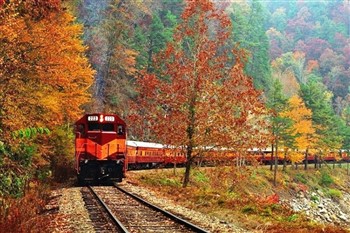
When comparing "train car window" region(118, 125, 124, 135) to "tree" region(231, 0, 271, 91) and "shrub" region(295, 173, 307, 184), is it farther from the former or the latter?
"tree" region(231, 0, 271, 91)

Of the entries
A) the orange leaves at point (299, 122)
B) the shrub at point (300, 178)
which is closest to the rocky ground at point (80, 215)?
the orange leaves at point (299, 122)

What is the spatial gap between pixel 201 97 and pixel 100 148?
243 inches

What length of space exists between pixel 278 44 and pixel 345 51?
85.8 feet

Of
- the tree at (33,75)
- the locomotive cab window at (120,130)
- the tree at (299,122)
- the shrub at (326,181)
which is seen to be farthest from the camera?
the shrub at (326,181)

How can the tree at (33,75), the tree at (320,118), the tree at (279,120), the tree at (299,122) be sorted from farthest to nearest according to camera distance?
the tree at (320,118) < the tree at (299,122) < the tree at (279,120) < the tree at (33,75)

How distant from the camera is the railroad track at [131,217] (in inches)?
487

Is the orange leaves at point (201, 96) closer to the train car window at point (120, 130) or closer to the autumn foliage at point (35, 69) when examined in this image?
the train car window at point (120, 130)

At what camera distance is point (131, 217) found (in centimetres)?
1423

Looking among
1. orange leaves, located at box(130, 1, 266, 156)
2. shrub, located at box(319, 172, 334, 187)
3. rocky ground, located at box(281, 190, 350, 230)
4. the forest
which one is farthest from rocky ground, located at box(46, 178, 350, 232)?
shrub, located at box(319, 172, 334, 187)

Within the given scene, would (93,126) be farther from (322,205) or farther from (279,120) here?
(279,120)

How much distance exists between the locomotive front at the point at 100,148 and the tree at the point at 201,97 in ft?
8.99

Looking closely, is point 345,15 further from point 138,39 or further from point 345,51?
point 138,39

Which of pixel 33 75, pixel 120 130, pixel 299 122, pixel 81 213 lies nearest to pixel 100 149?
pixel 120 130

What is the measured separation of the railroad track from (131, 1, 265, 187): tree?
4.46 m
